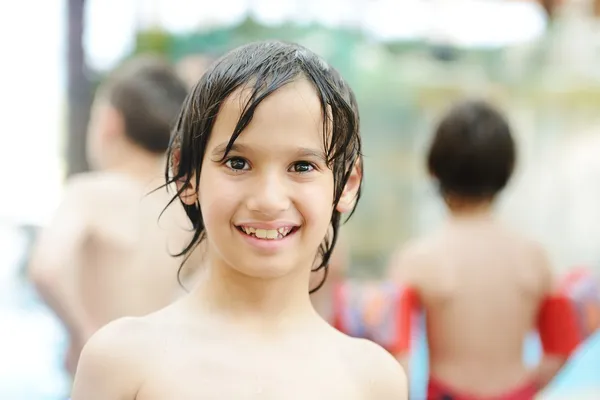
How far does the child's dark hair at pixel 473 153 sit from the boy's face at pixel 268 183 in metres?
1.34

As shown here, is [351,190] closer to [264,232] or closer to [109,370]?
[264,232]

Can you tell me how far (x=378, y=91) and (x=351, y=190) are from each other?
139 inches

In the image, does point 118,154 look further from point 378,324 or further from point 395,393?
point 395,393

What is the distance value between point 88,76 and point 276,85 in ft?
11.7

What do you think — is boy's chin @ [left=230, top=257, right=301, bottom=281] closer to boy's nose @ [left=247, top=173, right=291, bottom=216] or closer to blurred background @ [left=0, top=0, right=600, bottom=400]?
boy's nose @ [left=247, top=173, right=291, bottom=216]

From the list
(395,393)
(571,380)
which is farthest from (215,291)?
(571,380)

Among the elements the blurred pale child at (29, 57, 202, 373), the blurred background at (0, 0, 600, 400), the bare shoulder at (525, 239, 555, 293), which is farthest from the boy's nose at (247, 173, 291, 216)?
the blurred background at (0, 0, 600, 400)

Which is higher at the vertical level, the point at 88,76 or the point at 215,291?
the point at 215,291

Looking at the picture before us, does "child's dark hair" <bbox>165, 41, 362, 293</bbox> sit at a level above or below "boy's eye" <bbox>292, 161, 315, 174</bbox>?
above

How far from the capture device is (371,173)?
4805mm

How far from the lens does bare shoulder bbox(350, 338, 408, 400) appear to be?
4.17 feet

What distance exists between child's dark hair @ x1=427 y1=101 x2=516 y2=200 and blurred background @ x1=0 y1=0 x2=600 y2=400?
6.72 feet

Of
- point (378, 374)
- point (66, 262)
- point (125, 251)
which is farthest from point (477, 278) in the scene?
point (378, 374)

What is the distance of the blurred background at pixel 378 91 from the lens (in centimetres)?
450
